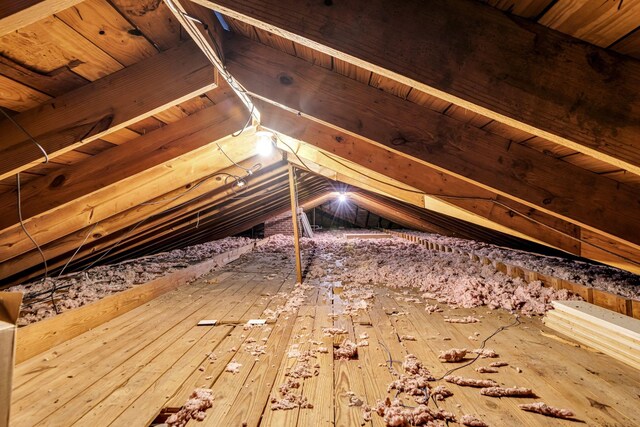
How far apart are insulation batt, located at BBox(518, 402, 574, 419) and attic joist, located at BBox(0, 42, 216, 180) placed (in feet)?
7.30

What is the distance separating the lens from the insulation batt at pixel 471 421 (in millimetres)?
1298

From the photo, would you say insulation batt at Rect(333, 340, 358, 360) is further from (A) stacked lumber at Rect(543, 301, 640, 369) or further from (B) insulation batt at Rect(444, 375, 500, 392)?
(A) stacked lumber at Rect(543, 301, 640, 369)

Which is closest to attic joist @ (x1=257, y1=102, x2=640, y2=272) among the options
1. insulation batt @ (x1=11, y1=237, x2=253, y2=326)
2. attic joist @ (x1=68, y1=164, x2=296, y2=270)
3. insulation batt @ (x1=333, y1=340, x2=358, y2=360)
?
insulation batt @ (x1=333, y1=340, x2=358, y2=360)

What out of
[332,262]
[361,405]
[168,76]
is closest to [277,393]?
[361,405]

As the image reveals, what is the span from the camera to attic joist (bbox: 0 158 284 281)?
287 cm

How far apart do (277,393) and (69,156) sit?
1914 mm

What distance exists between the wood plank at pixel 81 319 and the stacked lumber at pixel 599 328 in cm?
372

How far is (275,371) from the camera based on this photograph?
179 centimetres

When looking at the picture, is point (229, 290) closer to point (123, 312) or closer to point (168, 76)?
point (123, 312)

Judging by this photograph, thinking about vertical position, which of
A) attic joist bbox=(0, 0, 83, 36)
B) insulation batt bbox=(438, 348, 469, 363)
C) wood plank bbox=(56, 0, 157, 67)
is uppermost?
wood plank bbox=(56, 0, 157, 67)

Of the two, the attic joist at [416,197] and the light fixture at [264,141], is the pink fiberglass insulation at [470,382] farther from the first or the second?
the light fixture at [264,141]

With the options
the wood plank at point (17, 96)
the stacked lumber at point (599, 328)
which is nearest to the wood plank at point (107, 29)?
the wood plank at point (17, 96)

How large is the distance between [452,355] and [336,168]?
1.93 m

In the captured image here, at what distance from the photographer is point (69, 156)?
1.94m
